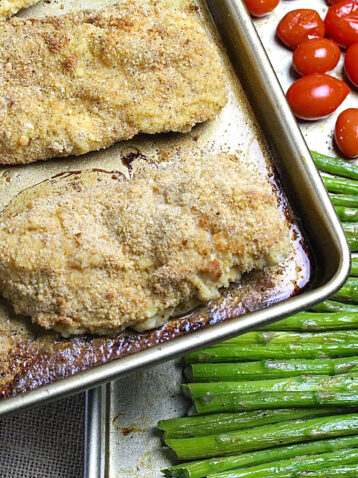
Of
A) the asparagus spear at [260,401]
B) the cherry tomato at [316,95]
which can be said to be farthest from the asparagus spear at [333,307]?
the cherry tomato at [316,95]

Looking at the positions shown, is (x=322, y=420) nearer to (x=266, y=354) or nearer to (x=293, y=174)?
(x=266, y=354)

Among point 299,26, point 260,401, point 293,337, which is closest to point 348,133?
point 299,26

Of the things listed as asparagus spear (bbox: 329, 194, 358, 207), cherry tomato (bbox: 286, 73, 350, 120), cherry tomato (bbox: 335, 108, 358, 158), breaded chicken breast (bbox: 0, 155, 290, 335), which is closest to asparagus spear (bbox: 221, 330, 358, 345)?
breaded chicken breast (bbox: 0, 155, 290, 335)

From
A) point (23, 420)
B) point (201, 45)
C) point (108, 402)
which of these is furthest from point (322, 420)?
point (201, 45)

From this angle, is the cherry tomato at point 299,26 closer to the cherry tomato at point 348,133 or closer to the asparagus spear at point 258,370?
the cherry tomato at point 348,133

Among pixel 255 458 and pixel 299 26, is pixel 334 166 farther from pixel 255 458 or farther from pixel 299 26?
pixel 255 458

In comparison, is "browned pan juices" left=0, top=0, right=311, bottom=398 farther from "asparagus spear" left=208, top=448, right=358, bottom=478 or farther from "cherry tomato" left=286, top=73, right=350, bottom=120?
"asparagus spear" left=208, top=448, right=358, bottom=478
